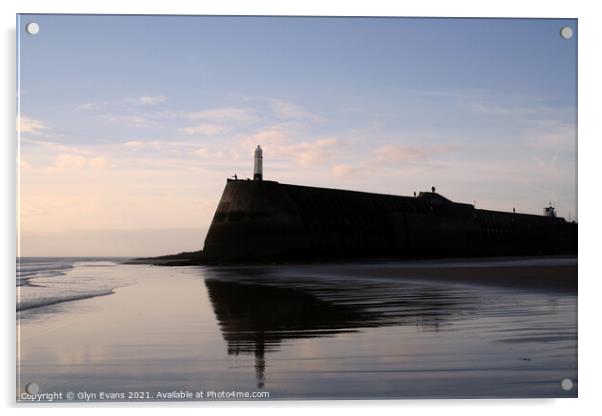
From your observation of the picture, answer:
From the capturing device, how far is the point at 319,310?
324 inches

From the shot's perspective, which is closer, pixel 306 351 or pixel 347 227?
pixel 306 351

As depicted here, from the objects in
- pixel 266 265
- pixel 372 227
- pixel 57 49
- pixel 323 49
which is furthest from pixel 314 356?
pixel 372 227

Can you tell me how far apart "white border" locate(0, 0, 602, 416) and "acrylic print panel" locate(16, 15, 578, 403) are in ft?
Answer: 0.34

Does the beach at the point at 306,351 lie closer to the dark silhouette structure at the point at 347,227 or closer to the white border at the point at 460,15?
the white border at the point at 460,15

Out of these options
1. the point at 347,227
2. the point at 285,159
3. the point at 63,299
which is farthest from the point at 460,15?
the point at 347,227

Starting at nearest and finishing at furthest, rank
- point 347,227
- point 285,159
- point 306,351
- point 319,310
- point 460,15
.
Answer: point 306,351 → point 460,15 → point 319,310 → point 285,159 → point 347,227

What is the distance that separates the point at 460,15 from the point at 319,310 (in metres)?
4.16

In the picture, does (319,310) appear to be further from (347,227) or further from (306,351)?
(347,227)

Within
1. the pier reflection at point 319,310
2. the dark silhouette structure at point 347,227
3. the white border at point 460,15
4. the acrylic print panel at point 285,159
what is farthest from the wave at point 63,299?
the dark silhouette structure at point 347,227

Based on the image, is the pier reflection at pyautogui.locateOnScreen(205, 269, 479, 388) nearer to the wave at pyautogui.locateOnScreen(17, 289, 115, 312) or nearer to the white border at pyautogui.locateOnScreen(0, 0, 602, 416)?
the white border at pyautogui.locateOnScreen(0, 0, 602, 416)

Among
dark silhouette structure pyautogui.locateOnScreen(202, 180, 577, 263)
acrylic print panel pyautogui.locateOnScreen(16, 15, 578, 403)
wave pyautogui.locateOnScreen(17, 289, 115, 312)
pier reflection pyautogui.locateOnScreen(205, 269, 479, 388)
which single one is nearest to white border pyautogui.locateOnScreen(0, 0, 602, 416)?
acrylic print panel pyautogui.locateOnScreen(16, 15, 578, 403)

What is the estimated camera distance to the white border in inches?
232

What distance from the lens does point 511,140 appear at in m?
7.29

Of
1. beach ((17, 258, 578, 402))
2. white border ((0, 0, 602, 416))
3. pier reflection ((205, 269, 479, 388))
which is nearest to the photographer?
beach ((17, 258, 578, 402))
